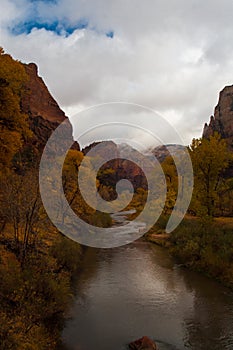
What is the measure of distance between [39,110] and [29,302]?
86.6 m

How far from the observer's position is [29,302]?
1501 cm

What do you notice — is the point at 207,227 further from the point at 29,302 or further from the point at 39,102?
the point at 39,102

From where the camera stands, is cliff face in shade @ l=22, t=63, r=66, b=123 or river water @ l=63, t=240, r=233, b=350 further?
cliff face in shade @ l=22, t=63, r=66, b=123

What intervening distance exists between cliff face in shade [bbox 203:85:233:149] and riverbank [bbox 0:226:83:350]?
329ft

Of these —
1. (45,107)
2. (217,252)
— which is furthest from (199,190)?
(45,107)

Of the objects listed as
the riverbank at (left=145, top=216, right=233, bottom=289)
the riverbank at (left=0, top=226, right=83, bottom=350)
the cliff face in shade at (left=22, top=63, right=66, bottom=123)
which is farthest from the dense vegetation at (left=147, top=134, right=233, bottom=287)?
the cliff face in shade at (left=22, top=63, right=66, bottom=123)

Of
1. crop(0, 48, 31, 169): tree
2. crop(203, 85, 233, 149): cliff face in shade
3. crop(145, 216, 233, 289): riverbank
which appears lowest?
crop(145, 216, 233, 289): riverbank

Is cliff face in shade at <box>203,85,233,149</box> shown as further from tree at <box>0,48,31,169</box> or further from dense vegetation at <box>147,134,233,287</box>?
tree at <box>0,48,31,169</box>

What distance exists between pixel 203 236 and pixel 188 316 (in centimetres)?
1397

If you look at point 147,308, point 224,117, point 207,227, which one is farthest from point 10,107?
point 224,117

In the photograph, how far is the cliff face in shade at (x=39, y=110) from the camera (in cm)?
8625

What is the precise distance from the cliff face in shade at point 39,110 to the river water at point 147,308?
58.7 meters

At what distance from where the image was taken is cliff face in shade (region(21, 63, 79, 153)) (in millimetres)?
86250

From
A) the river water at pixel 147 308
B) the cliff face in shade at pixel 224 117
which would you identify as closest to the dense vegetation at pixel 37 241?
the river water at pixel 147 308
